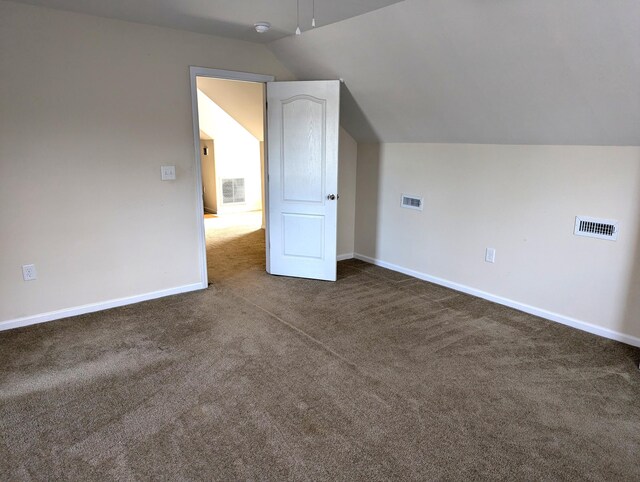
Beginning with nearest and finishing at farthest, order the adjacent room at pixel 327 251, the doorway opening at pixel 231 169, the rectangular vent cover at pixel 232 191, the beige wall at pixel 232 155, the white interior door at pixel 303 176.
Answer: the adjacent room at pixel 327 251, the white interior door at pixel 303 176, the doorway opening at pixel 231 169, the beige wall at pixel 232 155, the rectangular vent cover at pixel 232 191

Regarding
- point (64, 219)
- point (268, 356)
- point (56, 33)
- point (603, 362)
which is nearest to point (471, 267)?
point (603, 362)

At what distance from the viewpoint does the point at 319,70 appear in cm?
408

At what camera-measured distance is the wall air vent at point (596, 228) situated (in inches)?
119

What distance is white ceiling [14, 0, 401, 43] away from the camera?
114 inches

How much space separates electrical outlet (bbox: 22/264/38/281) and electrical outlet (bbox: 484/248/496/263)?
3755 mm

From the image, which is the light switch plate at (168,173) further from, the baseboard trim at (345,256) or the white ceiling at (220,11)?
the baseboard trim at (345,256)

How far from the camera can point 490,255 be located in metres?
3.79

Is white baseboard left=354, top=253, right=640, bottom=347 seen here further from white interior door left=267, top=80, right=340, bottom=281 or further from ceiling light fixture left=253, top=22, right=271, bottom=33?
ceiling light fixture left=253, top=22, right=271, bottom=33

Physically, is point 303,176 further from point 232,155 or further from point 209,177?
point 209,177

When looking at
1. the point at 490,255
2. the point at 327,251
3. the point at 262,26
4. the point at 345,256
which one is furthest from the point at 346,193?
the point at 262,26

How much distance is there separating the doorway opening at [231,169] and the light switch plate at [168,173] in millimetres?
246

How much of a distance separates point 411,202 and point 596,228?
175 centimetres

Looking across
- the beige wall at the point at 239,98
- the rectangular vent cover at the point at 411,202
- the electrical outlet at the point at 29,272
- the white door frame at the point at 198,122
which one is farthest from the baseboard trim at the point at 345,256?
the electrical outlet at the point at 29,272

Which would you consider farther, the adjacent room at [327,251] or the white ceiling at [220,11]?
the white ceiling at [220,11]
